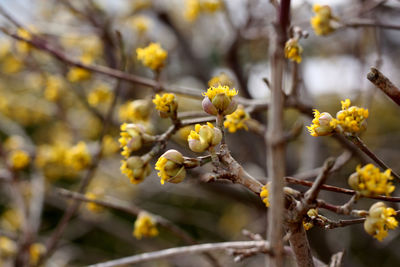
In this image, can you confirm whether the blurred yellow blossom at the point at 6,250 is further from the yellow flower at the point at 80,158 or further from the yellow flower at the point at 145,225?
the yellow flower at the point at 145,225

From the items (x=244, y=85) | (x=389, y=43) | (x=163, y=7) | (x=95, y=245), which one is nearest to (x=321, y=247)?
(x=244, y=85)

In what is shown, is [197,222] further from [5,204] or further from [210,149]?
[210,149]

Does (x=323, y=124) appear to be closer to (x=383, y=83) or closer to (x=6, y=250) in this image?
(x=383, y=83)

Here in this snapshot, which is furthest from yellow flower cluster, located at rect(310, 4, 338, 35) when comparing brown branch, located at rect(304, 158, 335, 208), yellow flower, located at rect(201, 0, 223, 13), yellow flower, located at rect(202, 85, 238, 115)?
yellow flower, located at rect(201, 0, 223, 13)

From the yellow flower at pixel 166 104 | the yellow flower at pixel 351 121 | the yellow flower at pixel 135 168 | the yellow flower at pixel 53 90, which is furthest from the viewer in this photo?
the yellow flower at pixel 53 90

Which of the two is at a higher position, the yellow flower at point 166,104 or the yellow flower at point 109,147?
the yellow flower at point 166,104

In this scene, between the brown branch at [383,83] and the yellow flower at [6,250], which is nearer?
the brown branch at [383,83]

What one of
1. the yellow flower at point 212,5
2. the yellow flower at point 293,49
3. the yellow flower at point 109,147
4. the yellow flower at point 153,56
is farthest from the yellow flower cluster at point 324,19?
the yellow flower at point 109,147

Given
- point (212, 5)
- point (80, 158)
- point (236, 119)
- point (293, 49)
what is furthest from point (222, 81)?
point (212, 5)
